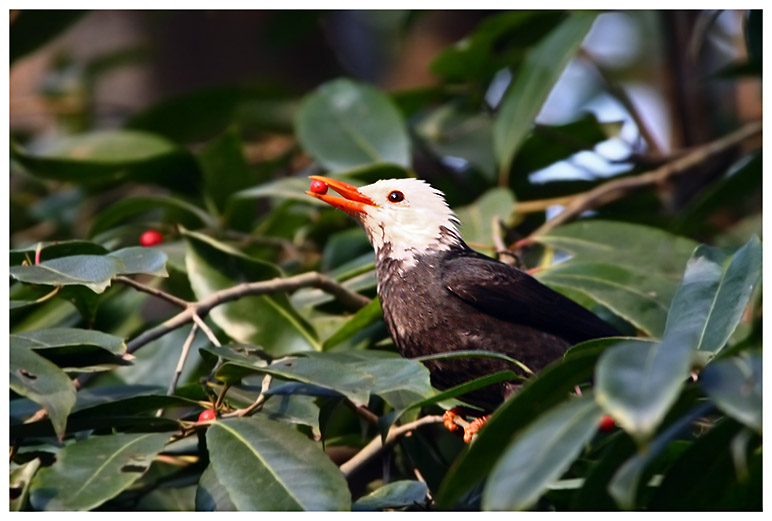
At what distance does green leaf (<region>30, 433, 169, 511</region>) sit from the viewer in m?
1.69

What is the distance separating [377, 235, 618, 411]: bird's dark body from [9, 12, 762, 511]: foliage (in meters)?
0.14

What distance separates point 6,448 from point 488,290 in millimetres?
973

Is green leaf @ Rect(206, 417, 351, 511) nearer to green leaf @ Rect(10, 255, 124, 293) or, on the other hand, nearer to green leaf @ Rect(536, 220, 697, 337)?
green leaf @ Rect(10, 255, 124, 293)

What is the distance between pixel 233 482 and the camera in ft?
5.37

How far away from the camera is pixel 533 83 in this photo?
3285 millimetres

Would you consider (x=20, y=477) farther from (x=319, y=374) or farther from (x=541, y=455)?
(x=541, y=455)

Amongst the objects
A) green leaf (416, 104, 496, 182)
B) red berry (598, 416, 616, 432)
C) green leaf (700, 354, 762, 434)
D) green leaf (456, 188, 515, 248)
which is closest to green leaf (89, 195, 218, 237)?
green leaf (456, 188, 515, 248)

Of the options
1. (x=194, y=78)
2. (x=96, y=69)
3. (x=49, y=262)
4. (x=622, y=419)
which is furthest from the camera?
(x=194, y=78)

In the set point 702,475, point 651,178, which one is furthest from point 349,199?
point 651,178

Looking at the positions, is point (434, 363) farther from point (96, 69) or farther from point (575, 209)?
point (96, 69)

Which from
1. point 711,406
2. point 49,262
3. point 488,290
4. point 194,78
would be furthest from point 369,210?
point 194,78

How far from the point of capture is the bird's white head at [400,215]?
2145mm

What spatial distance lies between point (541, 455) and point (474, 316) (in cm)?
88

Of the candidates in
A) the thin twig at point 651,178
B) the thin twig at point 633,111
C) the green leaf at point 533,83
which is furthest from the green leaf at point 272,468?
the thin twig at point 633,111
